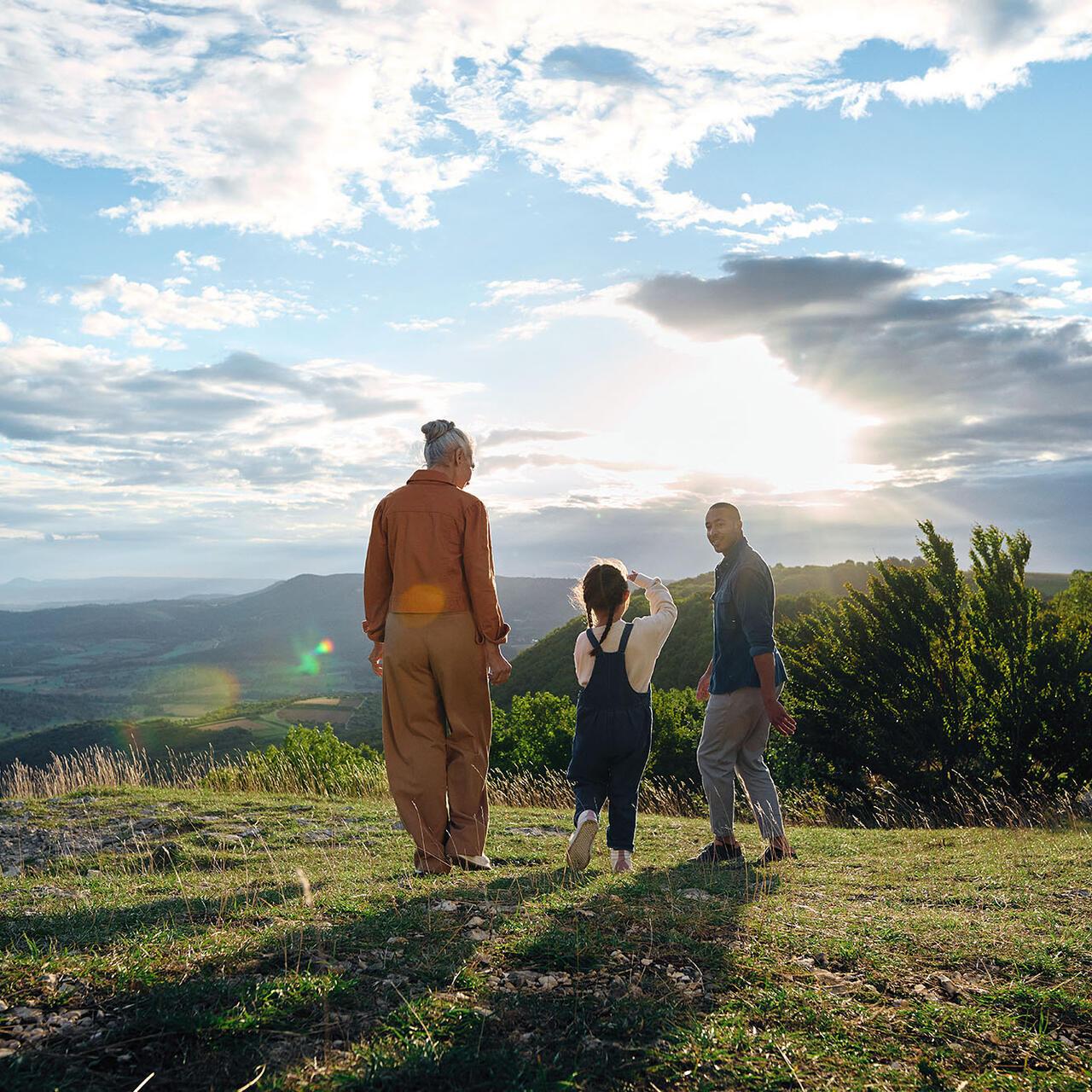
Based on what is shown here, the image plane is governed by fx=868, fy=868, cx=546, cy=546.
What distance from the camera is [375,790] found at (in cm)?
1086

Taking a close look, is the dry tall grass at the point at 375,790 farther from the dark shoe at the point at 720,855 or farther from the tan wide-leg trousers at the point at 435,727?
the tan wide-leg trousers at the point at 435,727

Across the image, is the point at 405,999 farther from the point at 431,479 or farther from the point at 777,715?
the point at 777,715

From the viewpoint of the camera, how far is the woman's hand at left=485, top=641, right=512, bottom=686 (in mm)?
5113

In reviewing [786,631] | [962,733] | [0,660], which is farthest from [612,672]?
[0,660]

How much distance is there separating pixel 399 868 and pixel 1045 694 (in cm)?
1207

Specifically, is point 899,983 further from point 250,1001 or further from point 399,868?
point 399,868

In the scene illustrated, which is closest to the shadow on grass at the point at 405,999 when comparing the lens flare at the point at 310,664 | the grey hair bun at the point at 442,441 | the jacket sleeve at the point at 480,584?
the jacket sleeve at the point at 480,584

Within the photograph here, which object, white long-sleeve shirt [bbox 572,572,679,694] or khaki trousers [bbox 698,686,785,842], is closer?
white long-sleeve shirt [bbox 572,572,679,694]

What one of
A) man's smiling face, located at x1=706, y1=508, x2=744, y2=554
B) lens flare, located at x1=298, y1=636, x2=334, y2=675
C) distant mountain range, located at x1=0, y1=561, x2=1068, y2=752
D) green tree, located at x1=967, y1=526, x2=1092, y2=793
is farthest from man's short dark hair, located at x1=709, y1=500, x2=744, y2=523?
lens flare, located at x1=298, y1=636, x2=334, y2=675

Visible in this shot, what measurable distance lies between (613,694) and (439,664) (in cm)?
112

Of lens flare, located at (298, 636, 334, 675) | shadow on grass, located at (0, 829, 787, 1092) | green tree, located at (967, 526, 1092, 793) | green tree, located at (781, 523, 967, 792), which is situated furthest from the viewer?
lens flare, located at (298, 636, 334, 675)

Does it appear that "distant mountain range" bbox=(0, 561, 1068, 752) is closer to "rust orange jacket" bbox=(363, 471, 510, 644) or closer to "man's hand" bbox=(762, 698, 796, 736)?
"man's hand" bbox=(762, 698, 796, 736)

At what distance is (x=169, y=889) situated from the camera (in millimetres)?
4578

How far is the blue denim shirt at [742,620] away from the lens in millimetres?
5594
